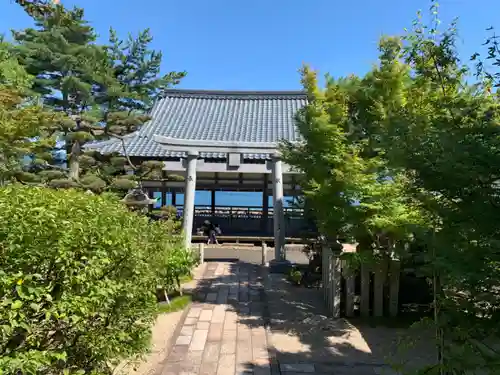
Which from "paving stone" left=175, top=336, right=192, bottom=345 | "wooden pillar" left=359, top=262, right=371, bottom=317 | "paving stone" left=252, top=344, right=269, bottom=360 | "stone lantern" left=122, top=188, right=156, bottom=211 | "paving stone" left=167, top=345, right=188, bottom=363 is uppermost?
"stone lantern" left=122, top=188, right=156, bottom=211

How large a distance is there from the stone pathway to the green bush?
1095mm

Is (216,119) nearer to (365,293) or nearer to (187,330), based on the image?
(365,293)

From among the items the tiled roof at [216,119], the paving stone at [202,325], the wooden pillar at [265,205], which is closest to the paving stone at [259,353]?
the paving stone at [202,325]

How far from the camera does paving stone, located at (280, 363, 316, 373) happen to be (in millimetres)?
4003

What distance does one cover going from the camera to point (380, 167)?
5.93 metres

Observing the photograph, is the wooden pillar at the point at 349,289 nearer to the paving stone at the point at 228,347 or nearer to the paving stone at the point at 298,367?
the paving stone at the point at 298,367

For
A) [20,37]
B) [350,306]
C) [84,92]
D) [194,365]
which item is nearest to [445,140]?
[194,365]

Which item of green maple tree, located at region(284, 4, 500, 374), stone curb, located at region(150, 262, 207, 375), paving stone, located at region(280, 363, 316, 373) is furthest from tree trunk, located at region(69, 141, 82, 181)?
green maple tree, located at region(284, 4, 500, 374)

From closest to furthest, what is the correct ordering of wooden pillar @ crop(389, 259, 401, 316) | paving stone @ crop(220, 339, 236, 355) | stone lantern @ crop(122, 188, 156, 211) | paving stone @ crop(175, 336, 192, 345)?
paving stone @ crop(220, 339, 236, 355)
paving stone @ crop(175, 336, 192, 345)
wooden pillar @ crop(389, 259, 401, 316)
stone lantern @ crop(122, 188, 156, 211)

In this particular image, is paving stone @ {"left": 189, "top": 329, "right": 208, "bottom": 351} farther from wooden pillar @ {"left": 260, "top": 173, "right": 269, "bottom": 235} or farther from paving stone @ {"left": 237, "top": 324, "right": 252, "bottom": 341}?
wooden pillar @ {"left": 260, "top": 173, "right": 269, "bottom": 235}

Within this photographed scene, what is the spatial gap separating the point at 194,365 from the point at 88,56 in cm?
1284

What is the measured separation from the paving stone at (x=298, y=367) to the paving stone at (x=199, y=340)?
42.2 inches

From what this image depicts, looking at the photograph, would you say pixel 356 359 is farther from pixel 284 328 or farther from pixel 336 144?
pixel 336 144

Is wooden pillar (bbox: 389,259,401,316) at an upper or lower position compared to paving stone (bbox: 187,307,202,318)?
upper
